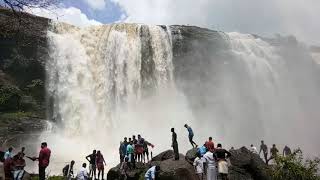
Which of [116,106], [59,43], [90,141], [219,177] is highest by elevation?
[59,43]

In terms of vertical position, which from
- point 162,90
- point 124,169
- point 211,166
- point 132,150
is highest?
point 162,90

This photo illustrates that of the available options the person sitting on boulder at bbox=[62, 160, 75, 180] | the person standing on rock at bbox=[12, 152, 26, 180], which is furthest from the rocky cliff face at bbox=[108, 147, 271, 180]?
the person standing on rock at bbox=[12, 152, 26, 180]

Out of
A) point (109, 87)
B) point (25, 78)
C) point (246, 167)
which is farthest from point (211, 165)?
point (25, 78)

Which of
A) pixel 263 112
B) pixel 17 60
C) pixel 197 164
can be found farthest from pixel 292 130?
pixel 197 164

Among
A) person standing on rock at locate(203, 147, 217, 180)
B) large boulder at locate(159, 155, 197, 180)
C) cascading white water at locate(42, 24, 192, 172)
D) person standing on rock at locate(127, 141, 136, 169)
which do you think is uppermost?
cascading white water at locate(42, 24, 192, 172)

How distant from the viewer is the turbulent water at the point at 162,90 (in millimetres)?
33906

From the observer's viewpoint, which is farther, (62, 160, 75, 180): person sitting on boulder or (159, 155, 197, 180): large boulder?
(62, 160, 75, 180): person sitting on boulder

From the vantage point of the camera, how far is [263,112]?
43.9m

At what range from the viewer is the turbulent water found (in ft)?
111

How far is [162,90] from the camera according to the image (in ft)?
127

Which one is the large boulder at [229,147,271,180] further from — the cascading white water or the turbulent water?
the cascading white water

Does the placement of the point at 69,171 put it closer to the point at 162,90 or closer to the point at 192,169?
the point at 192,169

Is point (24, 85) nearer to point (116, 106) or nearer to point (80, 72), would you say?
point (80, 72)

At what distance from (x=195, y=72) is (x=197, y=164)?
92.3 feet
